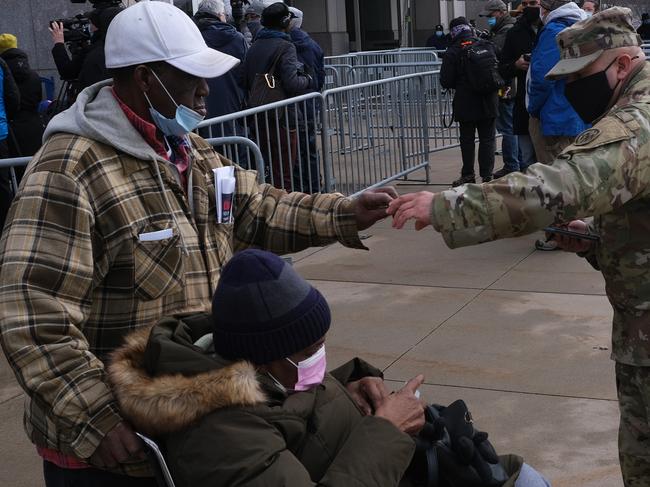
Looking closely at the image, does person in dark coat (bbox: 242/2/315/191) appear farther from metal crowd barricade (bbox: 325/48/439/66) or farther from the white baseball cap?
metal crowd barricade (bbox: 325/48/439/66)

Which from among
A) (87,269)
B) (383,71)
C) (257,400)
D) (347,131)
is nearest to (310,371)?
(257,400)

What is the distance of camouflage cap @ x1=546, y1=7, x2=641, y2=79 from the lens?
9.41ft

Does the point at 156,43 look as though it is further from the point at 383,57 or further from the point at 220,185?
the point at 383,57

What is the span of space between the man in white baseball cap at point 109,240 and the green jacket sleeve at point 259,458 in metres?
0.24

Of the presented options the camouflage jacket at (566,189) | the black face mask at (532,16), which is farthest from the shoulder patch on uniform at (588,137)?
the black face mask at (532,16)

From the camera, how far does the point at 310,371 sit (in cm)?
247

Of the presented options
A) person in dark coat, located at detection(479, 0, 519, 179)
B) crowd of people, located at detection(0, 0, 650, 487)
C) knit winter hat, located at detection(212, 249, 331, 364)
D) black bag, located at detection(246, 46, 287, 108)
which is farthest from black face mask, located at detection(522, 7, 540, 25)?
knit winter hat, located at detection(212, 249, 331, 364)

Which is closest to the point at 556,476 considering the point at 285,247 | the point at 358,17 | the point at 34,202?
the point at 285,247

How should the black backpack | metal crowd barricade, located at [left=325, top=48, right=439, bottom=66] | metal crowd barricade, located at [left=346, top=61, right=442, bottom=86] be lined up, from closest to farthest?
the black backpack < metal crowd barricade, located at [left=346, top=61, right=442, bottom=86] < metal crowd barricade, located at [left=325, top=48, right=439, bottom=66]

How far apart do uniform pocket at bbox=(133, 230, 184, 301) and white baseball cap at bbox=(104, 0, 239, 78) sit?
481mm

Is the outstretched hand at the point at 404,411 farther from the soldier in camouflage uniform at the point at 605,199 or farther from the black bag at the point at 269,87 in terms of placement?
the black bag at the point at 269,87

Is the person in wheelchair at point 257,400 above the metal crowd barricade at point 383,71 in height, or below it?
above

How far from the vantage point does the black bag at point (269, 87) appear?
880 cm

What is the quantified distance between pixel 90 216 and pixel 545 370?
3433mm
